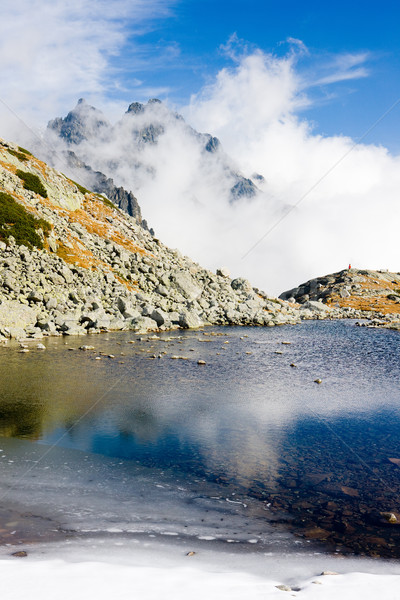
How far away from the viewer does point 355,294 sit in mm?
130625

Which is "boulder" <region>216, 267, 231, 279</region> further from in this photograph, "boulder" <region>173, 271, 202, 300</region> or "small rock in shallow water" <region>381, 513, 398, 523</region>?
"small rock in shallow water" <region>381, 513, 398, 523</region>

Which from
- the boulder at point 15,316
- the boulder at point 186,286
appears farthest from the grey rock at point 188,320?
the boulder at point 15,316

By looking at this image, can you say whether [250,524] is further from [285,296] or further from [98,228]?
[285,296]

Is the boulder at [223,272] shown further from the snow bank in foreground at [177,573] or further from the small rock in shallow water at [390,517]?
the snow bank in foreground at [177,573]

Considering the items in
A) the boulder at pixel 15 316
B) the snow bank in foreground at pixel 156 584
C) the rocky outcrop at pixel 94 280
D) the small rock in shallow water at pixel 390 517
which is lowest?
the small rock in shallow water at pixel 390 517

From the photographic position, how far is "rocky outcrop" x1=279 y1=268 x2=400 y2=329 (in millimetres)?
99419

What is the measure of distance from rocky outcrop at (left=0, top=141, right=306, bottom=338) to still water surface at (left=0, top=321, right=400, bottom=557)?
488 inches

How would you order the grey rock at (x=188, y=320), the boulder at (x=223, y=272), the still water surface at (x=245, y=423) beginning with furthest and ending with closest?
the boulder at (x=223, y=272) < the grey rock at (x=188, y=320) < the still water surface at (x=245, y=423)

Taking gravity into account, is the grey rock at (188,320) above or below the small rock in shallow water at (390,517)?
above

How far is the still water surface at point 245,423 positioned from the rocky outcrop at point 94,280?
12.4m

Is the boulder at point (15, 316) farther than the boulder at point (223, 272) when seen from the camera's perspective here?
No

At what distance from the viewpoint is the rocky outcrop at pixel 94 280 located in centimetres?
4475

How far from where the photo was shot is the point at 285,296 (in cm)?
15388

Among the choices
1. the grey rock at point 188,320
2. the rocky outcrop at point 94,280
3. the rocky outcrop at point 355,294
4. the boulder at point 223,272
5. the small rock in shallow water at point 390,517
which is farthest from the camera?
the rocky outcrop at point 355,294
